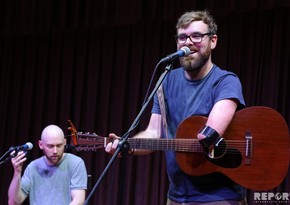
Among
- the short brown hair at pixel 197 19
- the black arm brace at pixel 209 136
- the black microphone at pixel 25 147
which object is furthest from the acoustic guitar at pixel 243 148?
the black microphone at pixel 25 147

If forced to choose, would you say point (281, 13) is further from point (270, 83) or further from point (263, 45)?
point (270, 83)

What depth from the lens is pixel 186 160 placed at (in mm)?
2553

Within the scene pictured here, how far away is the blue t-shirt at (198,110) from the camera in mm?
2479

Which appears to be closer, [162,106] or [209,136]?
[209,136]

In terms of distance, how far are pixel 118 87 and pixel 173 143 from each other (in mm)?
4247

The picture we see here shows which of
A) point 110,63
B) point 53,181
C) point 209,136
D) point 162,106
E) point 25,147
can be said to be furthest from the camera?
point 110,63

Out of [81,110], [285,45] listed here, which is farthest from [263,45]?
[81,110]

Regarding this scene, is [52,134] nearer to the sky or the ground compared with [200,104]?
nearer to the ground

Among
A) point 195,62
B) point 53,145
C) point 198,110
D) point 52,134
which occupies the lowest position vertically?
point 53,145

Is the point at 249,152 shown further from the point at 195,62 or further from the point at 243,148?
the point at 195,62

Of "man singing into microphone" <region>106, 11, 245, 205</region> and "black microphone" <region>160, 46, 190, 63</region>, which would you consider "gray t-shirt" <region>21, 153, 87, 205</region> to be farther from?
"black microphone" <region>160, 46, 190, 63</region>

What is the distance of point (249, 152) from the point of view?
2.60 m

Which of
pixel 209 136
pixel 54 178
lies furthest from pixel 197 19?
pixel 54 178

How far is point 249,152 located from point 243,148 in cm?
4
